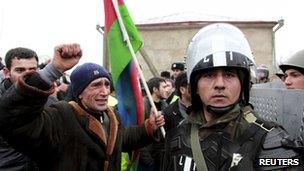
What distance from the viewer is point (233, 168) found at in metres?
2.19

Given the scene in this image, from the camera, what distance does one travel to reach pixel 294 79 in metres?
3.95

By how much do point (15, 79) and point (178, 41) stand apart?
58.4 feet

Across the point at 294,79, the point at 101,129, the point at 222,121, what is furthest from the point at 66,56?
the point at 294,79

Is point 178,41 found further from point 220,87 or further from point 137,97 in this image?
point 220,87

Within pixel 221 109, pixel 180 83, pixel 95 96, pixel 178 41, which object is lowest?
pixel 178 41

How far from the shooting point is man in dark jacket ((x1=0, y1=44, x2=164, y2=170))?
2627 millimetres

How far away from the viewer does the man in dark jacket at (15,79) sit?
405 centimetres

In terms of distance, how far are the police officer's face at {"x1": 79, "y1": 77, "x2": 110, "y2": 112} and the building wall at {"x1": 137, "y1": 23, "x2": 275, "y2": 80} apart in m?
17.3

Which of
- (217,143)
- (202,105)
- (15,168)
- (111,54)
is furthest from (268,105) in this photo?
(15,168)

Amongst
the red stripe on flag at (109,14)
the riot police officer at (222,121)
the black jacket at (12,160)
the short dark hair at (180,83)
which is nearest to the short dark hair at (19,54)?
the black jacket at (12,160)

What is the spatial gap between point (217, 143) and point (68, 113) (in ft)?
4.93

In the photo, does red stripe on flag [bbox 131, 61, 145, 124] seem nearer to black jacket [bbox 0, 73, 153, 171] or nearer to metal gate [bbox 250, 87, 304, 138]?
black jacket [bbox 0, 73, 153, 171]

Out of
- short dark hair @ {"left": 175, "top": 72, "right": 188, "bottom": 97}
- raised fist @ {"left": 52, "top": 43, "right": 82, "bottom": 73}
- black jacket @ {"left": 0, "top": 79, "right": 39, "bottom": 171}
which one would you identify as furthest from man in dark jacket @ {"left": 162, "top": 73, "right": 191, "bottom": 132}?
raised fist @ {"left": 52, "top": 43, "right": 82, "bottom": 73}

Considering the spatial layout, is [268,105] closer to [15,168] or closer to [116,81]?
[116,81]
